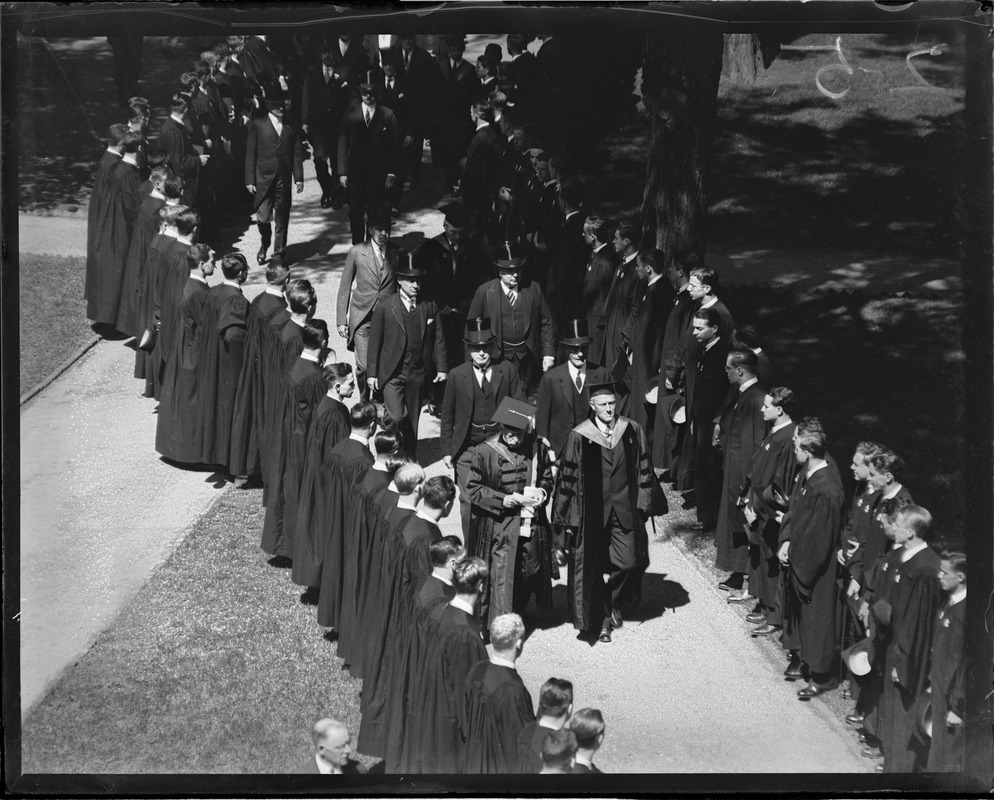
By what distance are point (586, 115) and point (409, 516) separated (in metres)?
9.37

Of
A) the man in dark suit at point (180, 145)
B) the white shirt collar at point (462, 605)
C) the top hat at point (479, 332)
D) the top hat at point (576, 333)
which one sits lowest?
the white shirt collar at point (462, 605)

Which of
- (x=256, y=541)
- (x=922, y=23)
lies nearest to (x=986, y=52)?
(x=922, y=23)

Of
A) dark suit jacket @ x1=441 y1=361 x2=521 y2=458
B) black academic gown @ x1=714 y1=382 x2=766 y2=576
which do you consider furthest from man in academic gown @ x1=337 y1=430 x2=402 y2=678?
black academic gown @ x1=714 y1=382 x2=766 y2=576

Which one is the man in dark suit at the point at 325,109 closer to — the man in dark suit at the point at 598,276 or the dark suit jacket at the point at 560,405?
the man in dark suit at the point at 598,276

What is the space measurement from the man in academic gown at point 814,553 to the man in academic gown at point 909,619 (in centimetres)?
88

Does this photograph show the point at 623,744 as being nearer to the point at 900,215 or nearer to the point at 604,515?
the point at 604,515

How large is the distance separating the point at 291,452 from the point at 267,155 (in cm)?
486

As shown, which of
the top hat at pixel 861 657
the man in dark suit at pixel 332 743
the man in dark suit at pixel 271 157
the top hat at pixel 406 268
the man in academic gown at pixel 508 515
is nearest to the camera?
the man in dark suit at pixel 332 743

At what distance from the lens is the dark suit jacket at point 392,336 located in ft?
40.4

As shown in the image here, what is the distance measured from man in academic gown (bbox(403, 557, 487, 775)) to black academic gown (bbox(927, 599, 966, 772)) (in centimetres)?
263

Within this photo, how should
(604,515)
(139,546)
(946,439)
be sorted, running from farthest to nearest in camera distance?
Answer: (946,439)
(139,546)
(604,515)

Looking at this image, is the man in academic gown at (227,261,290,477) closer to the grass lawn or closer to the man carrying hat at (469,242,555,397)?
the man carrying hat at (469,242,555,397)

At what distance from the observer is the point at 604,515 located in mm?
10484

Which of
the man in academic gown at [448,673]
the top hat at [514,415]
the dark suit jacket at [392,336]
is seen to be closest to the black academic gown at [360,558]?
the top hat at [514,415]
